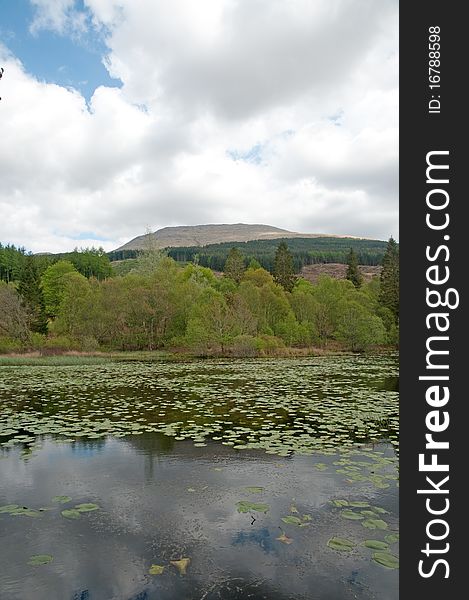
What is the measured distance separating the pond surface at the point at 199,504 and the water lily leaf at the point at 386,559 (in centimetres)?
2

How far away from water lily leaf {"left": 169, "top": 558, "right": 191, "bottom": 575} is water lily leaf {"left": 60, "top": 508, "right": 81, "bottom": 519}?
1835 mm

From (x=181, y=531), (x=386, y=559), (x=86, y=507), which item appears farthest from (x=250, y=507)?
(x=86, y=507)

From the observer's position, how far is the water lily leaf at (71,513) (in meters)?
5.86

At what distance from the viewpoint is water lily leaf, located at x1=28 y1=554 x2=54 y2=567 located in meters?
4.74

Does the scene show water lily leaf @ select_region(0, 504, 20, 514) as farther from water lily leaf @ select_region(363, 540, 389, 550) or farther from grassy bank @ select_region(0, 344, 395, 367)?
grassy bank @ select_region(0, 344, 395, 367)

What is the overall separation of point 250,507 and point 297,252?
150 meters

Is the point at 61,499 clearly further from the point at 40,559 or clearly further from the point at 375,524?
the point at 375,524

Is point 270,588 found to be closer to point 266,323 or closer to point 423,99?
point 423,99

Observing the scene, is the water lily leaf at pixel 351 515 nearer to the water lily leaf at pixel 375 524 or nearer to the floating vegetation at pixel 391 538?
the water lily leaf at pixel 375 524

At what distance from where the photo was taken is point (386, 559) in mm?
4742

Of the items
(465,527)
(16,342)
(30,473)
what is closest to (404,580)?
(465,527)

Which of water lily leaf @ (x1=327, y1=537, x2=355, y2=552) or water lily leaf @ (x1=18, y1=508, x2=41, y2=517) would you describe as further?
water lily leaf @ (x1=18, y1=508, x2=41, y2=517)

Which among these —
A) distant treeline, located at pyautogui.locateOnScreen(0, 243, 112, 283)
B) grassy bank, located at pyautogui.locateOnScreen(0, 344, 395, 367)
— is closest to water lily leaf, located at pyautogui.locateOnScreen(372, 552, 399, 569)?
grassy bank, located at pyautogui.locateOnScreen(0, 344, 395, 367)

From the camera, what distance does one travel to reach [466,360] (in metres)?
4.12
